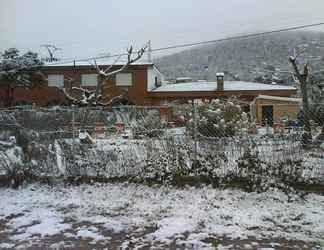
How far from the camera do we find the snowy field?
5141 millimetres

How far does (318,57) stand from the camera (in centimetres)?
3228

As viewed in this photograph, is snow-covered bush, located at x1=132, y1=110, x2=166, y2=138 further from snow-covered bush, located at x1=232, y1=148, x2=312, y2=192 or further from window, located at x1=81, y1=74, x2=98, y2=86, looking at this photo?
window, located at x1=81, y1=74, x2=98, y2=86

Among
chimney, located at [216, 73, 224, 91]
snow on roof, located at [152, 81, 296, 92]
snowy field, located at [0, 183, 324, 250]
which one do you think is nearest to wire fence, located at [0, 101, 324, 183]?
snowy field, located at [0, 183, 324, 250]

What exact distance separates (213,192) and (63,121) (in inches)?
138

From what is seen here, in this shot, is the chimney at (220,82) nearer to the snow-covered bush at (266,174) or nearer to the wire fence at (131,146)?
the wire fence at (131,146)

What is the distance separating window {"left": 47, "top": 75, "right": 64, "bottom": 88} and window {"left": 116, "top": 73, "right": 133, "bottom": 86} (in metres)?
5.11

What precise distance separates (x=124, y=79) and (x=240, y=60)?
20.0m

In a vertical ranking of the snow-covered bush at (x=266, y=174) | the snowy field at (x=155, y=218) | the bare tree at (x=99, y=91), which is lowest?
the snowy field at (x=155, y=218)

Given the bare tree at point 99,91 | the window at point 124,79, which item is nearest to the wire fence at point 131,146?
the bare tree at point 99,91

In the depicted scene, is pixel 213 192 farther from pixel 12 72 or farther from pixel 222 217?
pixel 12 72

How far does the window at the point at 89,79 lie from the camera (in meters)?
35.8

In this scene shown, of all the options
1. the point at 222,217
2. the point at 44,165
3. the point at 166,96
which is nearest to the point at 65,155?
the point at 44,165

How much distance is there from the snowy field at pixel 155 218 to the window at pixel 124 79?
2789 centimetres

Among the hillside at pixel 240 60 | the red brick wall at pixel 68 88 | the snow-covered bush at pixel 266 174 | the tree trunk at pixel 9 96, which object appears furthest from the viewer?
the hillside at pixel 240 60
